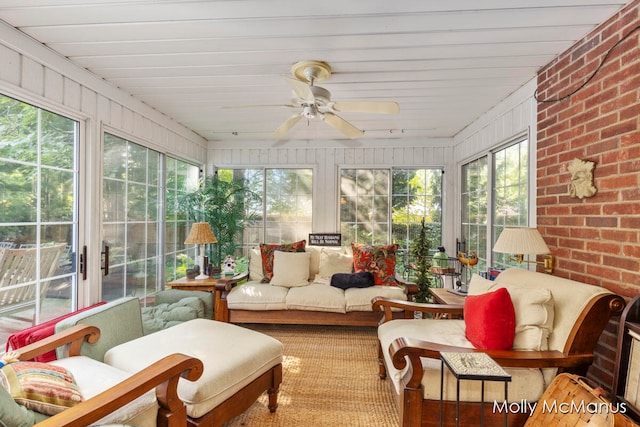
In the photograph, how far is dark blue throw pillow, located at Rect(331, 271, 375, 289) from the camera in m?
3.47

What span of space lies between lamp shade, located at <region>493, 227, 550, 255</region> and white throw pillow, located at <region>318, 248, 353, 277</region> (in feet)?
6.18

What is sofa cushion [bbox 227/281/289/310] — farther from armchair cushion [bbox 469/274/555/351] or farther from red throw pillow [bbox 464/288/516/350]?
armchair cushion [bbox 469/274/555/351]

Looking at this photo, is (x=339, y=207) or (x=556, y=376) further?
(x=339, y=207)

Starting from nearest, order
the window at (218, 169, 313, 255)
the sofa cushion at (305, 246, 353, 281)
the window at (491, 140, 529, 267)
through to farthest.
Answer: the window at (491, 140, 529, 267) < the sofa cushion at (305, 246, 353, 281) < the window at (218, 169, 313, 255)

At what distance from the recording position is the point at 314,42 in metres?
2.13

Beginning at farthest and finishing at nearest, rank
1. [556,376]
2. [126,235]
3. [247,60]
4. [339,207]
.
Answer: [339,207]
[126,235]
[247,60]
[556,376]

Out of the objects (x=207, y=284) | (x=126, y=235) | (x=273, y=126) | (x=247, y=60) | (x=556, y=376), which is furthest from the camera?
(x=273, y=126)

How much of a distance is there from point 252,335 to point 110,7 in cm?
214

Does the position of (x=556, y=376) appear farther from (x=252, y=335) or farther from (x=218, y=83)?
(x=218, y=83)

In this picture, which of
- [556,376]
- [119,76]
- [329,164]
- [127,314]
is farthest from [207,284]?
[556,376]

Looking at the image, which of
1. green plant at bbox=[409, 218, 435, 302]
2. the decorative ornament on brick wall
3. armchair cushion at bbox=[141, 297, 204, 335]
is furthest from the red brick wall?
armchair cushion at bbox=[141, 297, 204, 335]

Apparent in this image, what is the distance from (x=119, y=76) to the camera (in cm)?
267

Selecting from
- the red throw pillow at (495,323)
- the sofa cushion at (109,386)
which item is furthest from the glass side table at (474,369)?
the sofa cushion at (109,386)

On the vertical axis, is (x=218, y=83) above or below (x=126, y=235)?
above
